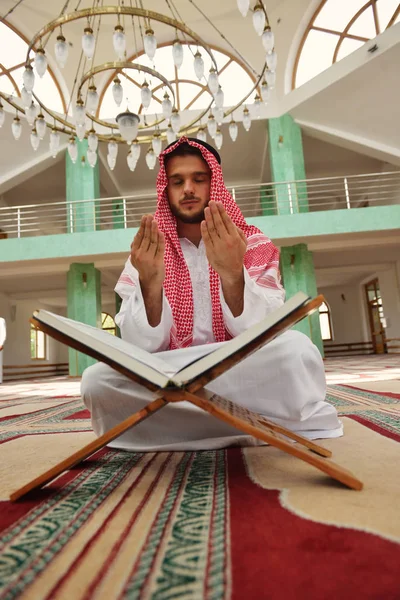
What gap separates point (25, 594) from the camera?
40 centimetres

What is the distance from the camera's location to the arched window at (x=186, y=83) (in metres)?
7.60

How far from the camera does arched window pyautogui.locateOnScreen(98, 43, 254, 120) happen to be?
760 cm

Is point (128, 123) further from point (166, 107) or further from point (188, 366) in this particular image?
point (188, 366)

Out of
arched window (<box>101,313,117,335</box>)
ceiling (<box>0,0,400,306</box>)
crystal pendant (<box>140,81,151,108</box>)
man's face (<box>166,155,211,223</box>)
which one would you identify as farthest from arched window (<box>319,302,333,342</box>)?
man's face (<box>166,155,211,223</box>)

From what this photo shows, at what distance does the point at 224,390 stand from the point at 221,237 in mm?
381

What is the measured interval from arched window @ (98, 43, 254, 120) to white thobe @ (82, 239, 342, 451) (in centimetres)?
718

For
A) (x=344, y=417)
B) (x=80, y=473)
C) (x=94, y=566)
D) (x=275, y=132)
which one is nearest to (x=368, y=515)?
(x=94, y=566)

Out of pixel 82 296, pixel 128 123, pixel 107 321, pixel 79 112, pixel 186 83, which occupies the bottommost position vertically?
pixel 82 296

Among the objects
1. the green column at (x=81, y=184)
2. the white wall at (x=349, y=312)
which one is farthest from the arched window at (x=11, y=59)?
the white wall at (x=349, y=312)

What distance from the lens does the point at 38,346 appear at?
1218cm

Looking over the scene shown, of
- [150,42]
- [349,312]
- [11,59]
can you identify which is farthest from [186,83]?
[349,312]

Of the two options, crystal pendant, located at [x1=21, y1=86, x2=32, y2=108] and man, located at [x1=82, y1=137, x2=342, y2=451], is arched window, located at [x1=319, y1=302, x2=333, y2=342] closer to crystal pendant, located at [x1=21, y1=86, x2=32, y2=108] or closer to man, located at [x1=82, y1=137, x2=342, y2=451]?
crystal pendant, located at [x1=21, y1=86, x2=32, y2=108]

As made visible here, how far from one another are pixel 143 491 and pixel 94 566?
27 centimetres

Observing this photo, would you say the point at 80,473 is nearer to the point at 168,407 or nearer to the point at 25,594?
the point at 168,407
